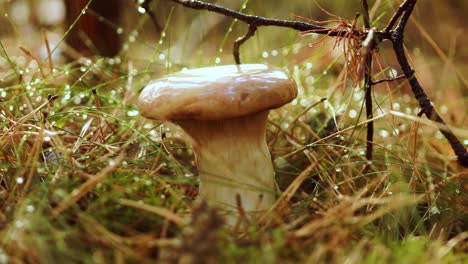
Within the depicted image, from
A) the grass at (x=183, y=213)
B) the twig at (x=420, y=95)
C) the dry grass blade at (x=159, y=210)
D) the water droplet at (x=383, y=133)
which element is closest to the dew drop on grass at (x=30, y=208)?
the grass at (x=183, y=213)

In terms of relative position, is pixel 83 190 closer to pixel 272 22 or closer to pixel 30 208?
pixel 30 208

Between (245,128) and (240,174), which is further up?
(245,128)

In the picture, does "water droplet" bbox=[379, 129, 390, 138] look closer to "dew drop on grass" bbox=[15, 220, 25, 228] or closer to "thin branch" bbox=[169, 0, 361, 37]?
"thin branch" bbox=[169, 0, 361, 37]

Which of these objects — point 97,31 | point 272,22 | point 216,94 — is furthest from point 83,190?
point 97,31

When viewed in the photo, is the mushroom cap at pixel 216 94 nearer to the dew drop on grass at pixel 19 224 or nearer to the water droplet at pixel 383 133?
the dew drop on grass at pixel 19 224

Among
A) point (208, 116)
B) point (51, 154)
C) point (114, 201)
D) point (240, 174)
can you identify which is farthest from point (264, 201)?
point (51, 154)

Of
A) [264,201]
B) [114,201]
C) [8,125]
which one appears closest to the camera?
[114,201]

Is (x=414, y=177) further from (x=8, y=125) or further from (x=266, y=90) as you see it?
(x=8, y=125)
